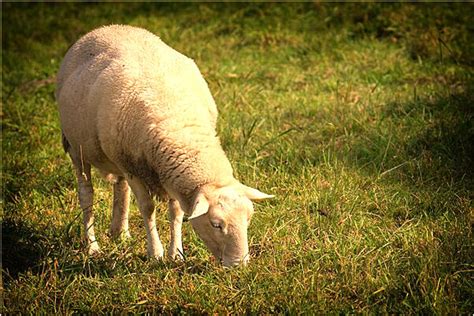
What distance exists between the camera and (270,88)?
8.12m

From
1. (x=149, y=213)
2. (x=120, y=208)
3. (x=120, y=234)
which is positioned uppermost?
(x=149, y=213)

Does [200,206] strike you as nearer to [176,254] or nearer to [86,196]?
[176,254]

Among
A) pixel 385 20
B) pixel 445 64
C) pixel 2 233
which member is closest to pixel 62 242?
pixel 2 233

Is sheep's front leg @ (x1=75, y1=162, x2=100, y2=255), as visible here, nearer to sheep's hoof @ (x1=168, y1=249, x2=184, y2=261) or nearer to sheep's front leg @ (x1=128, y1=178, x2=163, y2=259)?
sheep's front leg @ (x1=128, y1=178, x2=163, y2=259)

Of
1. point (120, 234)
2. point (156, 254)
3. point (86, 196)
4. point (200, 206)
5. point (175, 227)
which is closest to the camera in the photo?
point (200, 206)

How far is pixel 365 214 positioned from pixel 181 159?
145cm

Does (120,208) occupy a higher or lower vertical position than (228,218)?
lower

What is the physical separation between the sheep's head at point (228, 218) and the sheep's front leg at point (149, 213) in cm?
62

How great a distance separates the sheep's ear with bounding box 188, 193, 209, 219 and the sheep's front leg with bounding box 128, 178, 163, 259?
724mm

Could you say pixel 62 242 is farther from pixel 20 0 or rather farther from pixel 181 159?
pixel 20 0

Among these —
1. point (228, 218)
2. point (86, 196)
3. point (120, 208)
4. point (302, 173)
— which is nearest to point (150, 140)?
point (228, 218)

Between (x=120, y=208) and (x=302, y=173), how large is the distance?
1.38 meters

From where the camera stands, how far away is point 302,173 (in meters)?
5.75

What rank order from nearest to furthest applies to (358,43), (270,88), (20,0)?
(270,88) → (358,43) → (20,0)
